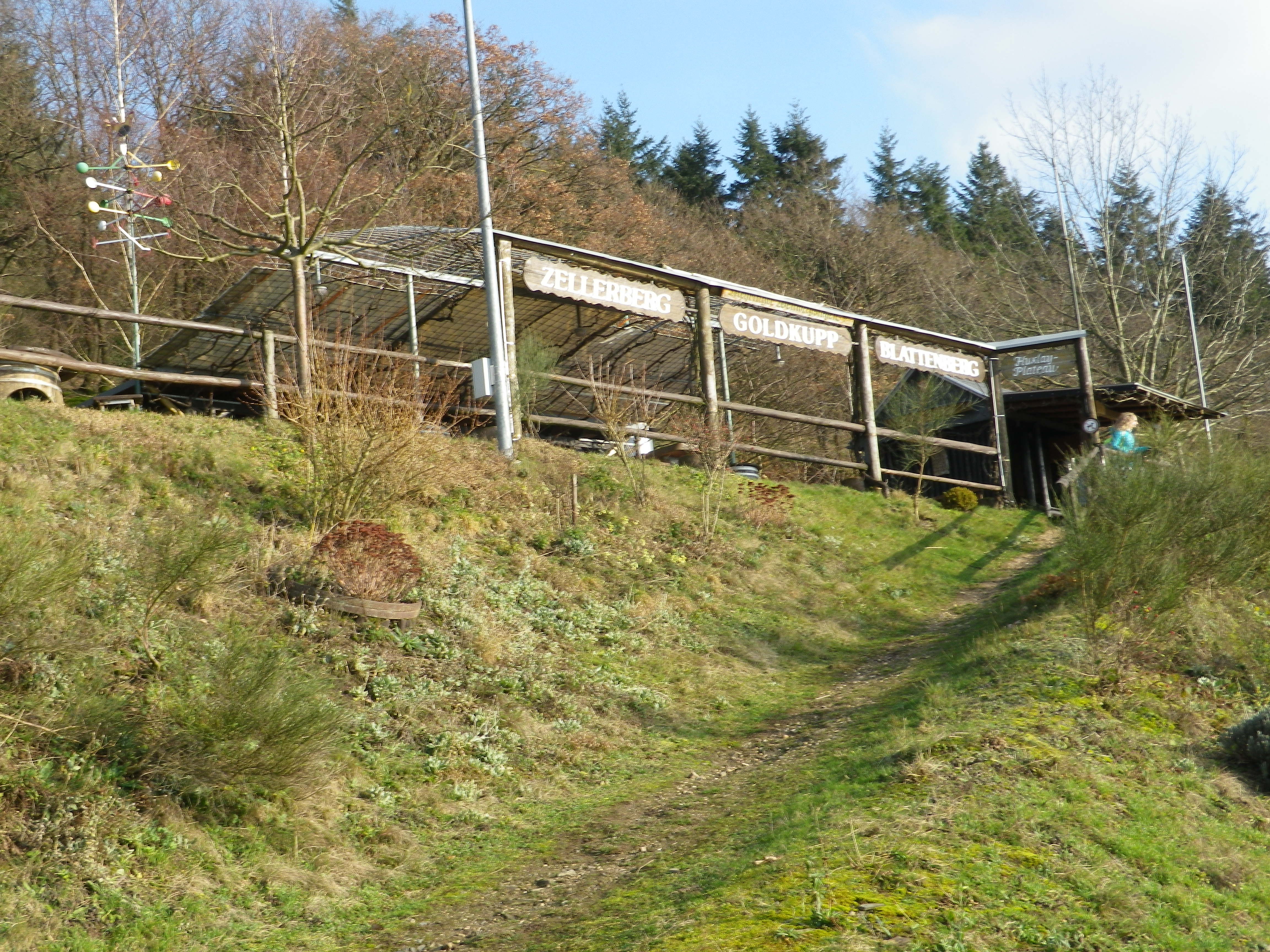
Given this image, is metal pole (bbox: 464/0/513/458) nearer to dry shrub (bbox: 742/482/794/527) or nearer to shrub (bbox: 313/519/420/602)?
dry shrub (bbox: 742/482/794/527)

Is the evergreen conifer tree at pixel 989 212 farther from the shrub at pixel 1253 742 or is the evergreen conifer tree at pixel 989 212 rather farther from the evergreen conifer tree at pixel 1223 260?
the shrub at pixel 1253 742

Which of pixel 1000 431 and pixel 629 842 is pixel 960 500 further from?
pixel 629 842

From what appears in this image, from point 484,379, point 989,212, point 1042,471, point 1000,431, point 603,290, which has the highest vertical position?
point 989,212

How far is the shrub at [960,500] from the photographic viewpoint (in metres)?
19.5

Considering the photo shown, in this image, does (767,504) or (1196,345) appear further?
(1196,345)

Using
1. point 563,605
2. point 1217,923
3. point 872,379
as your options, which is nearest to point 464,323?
point 563,605

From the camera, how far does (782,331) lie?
18609 mm

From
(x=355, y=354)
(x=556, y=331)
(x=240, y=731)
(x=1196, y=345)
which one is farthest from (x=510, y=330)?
(x=1196, y=345)

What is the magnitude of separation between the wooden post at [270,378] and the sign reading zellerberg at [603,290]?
3679mm

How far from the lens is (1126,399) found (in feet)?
73.3

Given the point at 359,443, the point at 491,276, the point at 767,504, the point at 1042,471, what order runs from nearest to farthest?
1. the point at 359,443
2. the point at 491,276
3. the point at 767,504
4. the point at 1042,471

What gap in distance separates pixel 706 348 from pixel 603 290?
2.09 metres

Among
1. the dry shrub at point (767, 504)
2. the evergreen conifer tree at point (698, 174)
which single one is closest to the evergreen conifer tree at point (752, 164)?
the evergreen conifer tree at point (698, 174)

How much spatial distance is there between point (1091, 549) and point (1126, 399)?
547 inches
